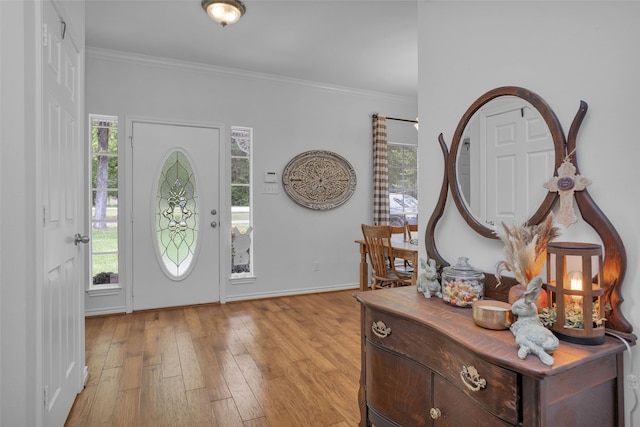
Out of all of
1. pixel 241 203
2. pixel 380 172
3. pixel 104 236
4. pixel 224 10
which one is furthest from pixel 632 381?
pixel 104 236

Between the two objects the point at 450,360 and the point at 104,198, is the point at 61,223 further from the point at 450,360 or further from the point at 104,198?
the point at 104,198

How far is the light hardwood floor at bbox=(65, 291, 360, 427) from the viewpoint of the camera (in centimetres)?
191

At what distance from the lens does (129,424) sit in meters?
1.82

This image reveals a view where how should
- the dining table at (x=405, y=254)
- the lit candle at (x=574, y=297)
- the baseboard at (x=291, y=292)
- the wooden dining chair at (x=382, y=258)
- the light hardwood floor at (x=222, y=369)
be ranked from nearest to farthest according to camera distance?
the lit candle at (x=574, y=297) → the light hardwood floor at (x=222, y=369) → the dining table at (x=405, y=254) → the wooden dining chair at (x=382, y=258) → the baseboard at (x=291, y=292)

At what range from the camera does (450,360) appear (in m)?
1.15

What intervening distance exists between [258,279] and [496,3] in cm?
357

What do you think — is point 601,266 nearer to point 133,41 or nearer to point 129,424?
point 129,424

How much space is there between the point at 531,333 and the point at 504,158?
789 millimetres

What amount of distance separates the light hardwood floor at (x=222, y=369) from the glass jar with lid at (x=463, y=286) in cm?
93

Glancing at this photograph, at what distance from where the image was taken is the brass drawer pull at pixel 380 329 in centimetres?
144

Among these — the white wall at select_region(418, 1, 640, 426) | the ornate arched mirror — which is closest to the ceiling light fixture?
the white wall at select_region(418, 1, 640, 426)

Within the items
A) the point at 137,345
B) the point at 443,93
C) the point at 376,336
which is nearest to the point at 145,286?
the point at 137,345

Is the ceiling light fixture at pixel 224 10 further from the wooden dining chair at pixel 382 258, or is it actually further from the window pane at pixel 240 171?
the wooden dining chair at pixel 382 258

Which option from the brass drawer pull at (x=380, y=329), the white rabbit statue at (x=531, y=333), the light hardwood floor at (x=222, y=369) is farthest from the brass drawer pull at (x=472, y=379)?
the light hardwood floor at (x=222, y=369)
